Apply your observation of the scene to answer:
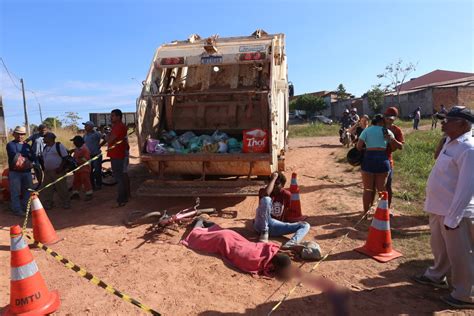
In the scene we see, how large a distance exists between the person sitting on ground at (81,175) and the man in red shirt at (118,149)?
1.07 metres

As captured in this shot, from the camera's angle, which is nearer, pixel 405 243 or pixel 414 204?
pixel 405 243

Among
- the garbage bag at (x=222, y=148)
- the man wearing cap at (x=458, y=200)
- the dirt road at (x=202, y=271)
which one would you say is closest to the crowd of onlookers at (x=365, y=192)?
the man wearing cap at (x=458, y=200)

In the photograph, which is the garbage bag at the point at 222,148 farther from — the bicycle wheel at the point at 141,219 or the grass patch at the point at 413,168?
the grass patch at the point at 413,168

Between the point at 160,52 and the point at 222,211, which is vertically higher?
the point at 160,52

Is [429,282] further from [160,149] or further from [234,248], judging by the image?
[160,149]

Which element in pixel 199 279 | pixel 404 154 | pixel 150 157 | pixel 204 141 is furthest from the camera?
pixel 404 154

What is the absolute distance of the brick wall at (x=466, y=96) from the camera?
96.4 ft

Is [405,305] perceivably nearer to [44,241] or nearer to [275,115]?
[275,115]

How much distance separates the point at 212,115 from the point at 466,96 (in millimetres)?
29753

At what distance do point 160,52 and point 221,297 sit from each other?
4747 mm

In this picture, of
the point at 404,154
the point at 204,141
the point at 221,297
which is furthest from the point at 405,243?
the point at 404,154

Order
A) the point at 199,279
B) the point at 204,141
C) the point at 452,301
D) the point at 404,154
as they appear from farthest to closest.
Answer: the point at 404,154, the point at 204,141, the point at 199,279, the point at 452,301

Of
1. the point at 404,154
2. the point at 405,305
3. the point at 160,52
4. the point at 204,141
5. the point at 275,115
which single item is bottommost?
the point at 405,305

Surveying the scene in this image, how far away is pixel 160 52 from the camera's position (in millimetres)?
6695
